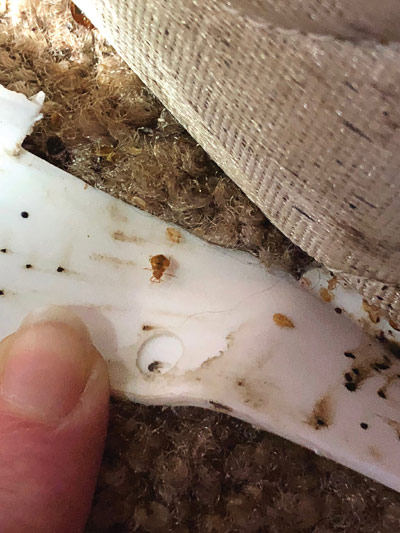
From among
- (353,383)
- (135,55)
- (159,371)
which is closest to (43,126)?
(135,55)

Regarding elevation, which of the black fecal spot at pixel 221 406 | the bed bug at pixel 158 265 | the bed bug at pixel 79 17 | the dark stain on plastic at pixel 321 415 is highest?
the bed bug at pixel 79 17

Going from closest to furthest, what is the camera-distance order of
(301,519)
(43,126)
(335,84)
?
(335,84) → (301,519) → (43,126)

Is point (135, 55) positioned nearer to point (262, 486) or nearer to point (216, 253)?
point (216, 253)

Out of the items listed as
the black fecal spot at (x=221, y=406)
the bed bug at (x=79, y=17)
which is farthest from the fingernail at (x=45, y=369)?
the bed bug at (x=79, y=17)

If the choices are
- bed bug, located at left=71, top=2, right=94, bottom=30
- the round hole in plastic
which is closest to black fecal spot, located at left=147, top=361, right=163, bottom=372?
the round hole in plastic

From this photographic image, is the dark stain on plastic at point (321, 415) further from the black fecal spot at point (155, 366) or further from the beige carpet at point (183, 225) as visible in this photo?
the black fecal spot at point (155, 366)

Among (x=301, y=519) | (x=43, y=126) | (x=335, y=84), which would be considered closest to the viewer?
(x=335, y=84)
